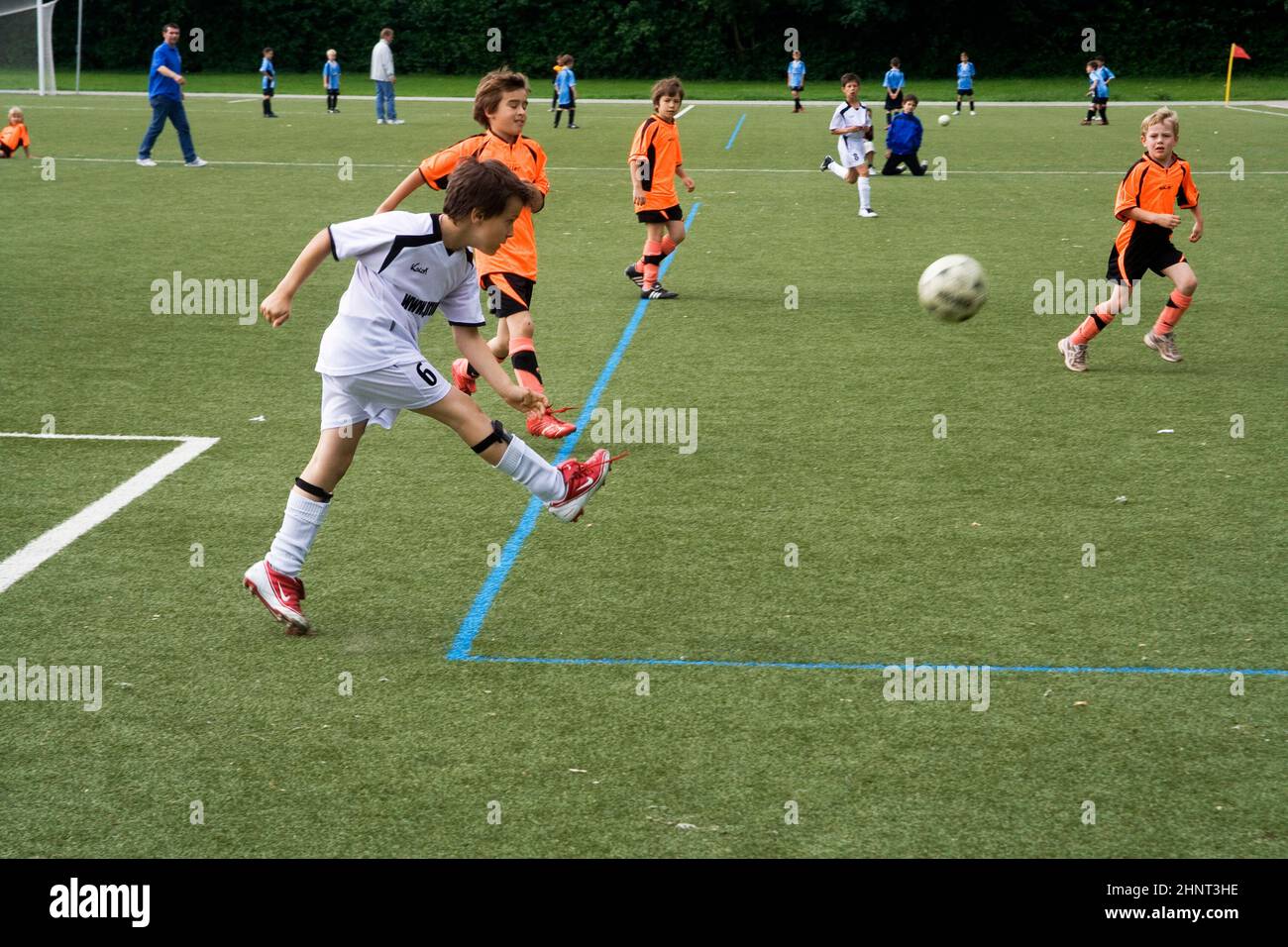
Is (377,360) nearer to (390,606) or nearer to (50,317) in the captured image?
(390,606)

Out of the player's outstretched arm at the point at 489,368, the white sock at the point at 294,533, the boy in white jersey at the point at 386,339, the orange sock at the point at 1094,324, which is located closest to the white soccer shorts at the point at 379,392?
the boy in white jersey at the point at 386,339

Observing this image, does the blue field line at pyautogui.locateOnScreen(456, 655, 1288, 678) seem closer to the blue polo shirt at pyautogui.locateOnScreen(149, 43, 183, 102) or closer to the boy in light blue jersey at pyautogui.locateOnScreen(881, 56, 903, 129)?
the blue polo shirt at pyautogui.locateOnScreen(149, 43, 183, 102)

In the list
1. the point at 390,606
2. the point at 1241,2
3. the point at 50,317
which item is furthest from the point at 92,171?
the point at 1241,2

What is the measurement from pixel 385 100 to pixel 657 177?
22.7m

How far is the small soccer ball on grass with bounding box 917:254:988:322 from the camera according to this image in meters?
9.49

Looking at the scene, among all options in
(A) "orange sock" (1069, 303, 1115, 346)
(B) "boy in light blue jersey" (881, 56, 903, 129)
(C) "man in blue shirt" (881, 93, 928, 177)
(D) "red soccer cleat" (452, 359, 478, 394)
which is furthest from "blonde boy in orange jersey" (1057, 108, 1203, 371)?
(B) "boy in light blue jersey" (881, 56, 903, 129)

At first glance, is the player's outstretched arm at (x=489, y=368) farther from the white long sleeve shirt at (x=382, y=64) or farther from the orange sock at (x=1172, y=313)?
the white long sleeve shirt at (x=382, y=64)

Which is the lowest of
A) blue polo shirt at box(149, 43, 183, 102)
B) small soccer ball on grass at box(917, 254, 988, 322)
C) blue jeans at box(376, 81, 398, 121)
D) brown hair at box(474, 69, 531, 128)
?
small soccer ball on grass at box(917, 254, 988, 322)

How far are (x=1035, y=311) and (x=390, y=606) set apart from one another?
26.0 feet

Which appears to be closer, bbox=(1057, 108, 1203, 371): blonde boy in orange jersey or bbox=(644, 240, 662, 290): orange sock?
bbox=(1057, 108, 1203, 371): blonde boy in orange jersey

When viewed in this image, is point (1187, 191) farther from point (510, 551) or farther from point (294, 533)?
point (294, 533)

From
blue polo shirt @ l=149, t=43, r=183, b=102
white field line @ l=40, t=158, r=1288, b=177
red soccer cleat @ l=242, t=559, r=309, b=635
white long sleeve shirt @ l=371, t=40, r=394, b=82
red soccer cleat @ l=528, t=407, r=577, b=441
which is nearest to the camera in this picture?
red soccer cleat @ l=242, t=559, r=309, b=635

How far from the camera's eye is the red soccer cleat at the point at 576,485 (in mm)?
6273

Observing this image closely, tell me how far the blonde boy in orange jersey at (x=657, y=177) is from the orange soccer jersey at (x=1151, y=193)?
13.4 ft
